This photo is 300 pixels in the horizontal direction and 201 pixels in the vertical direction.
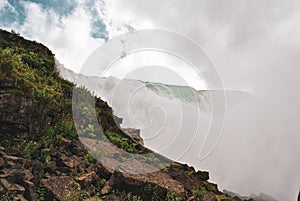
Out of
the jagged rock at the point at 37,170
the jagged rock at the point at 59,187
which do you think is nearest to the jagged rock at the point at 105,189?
the jagged rock at the point at 59,187

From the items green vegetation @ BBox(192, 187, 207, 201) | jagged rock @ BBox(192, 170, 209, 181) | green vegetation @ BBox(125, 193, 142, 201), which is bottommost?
green vegetation @ BBox(125, 193, 142, 201)

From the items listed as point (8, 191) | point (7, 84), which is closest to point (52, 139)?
point (7, 84)

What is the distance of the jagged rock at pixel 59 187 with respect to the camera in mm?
9023

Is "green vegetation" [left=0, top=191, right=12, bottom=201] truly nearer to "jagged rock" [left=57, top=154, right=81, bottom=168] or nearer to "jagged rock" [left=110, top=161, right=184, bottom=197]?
"jagged rock" [left=57, top=154, right=81, bottom=168]

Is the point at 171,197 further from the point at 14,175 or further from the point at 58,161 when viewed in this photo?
the point at 14,175

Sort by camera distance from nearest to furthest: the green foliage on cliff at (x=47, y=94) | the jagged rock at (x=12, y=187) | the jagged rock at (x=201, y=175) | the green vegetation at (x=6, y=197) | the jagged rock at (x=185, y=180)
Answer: the green vegetation at (x=6, y=197) < the jagged rock at (x=12, y=187) < the green foliage on cliff at (x=47, y=94) < the jagged rock at (x=185, y=180) < the jagged rock at (x=201, y=175)

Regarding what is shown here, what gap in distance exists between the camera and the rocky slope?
925 cm

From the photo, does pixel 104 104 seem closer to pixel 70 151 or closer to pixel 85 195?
pixel 70 151

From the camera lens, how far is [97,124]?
1554 cm

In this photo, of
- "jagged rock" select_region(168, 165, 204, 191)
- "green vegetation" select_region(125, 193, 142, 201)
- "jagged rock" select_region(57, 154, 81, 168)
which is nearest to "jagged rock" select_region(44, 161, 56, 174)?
"jagged rock" select_region(57, 154, 81, 168)

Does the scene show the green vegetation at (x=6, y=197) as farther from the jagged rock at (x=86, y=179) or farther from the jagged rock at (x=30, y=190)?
the jagged rock at (x=86, y=179)

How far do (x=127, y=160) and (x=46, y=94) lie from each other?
5.11 m

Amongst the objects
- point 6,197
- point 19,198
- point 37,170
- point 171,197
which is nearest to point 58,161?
point 37,170

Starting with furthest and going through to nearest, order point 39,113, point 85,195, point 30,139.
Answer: point 39,113
point 30,139
point 85,195
